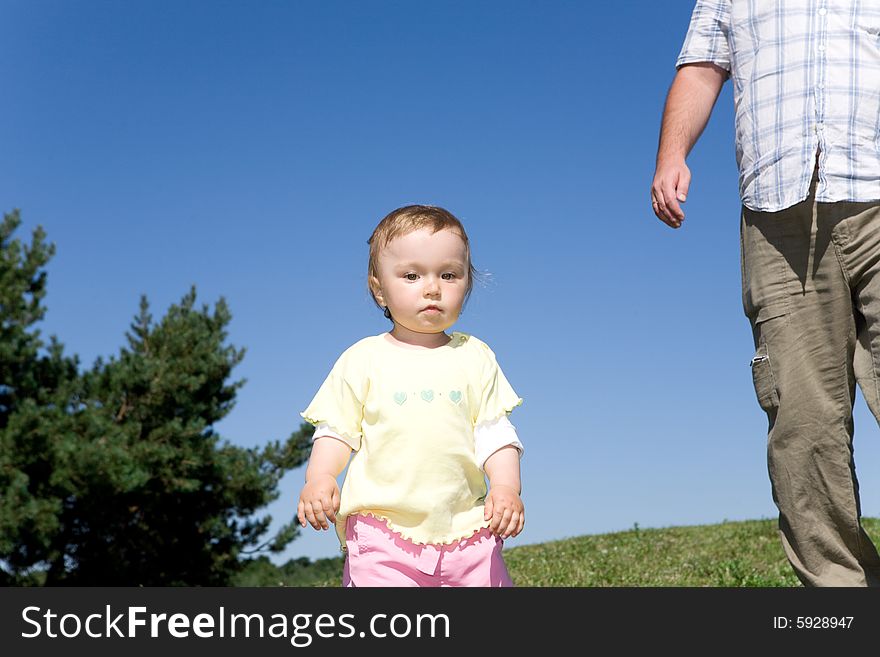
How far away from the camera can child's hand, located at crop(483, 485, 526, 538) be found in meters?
3.33

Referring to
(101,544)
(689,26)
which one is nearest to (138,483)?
(101,544)

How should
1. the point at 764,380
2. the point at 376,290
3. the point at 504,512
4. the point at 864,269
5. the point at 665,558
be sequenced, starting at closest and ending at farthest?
the point at 504,512, the point at 376,290, the point at 864,269, the point at 764,380, the point at 665,558

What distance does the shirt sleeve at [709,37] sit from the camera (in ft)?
15.5

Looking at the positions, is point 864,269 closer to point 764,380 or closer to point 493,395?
point 764,380

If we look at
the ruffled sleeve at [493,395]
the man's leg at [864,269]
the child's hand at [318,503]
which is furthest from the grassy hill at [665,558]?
the child's hand at [318,503]

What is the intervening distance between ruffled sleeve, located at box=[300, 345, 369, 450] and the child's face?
262 millimetres

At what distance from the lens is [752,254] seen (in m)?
4.50

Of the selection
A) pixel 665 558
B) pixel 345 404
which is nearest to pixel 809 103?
pixel 345 404

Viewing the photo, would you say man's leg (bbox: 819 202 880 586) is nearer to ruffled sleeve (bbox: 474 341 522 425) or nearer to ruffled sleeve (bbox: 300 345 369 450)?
ruffled sleeve (bbox: 474 341 522 425)

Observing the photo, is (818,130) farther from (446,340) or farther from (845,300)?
(446,340)

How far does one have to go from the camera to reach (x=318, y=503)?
3.35 metres

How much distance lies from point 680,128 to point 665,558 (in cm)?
754

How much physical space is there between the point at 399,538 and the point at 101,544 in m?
16.3

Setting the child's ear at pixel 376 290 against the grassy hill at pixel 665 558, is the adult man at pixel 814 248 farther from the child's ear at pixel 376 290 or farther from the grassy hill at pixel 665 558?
the grassy hill at pixel 665 558
